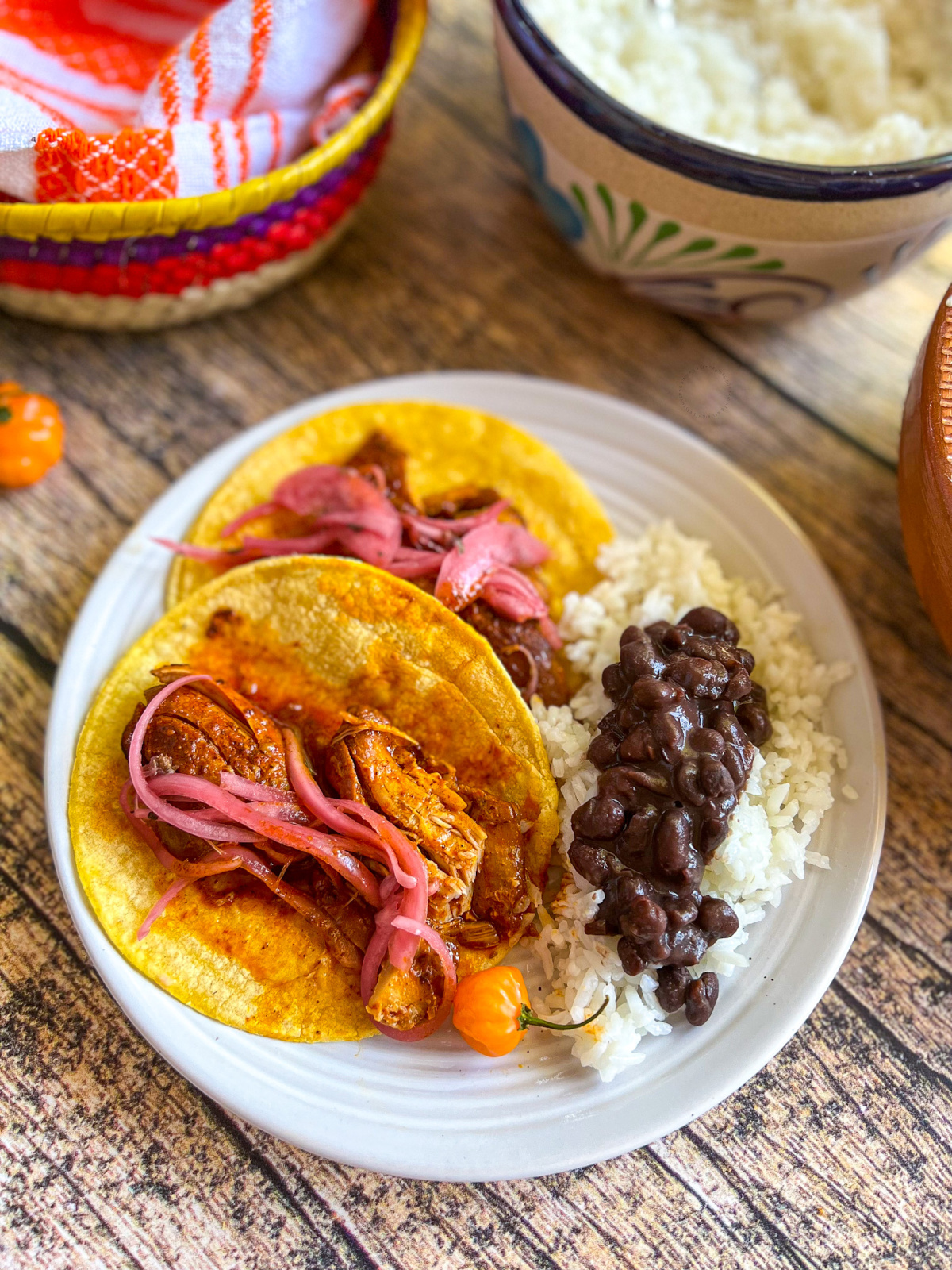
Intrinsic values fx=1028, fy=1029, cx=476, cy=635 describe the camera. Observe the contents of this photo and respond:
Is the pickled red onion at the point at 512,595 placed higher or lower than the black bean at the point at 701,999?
higher

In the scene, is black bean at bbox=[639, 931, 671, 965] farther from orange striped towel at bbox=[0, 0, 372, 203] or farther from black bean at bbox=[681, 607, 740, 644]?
orange striped towel at bbox=[0, 0, 372, 203]

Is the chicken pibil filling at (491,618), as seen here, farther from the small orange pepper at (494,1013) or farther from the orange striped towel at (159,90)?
the orange striped towel at (159,90)

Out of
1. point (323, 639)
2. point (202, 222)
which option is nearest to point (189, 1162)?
point (323, 639)

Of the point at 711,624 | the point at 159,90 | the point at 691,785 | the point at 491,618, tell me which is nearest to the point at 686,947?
the point at 691,785

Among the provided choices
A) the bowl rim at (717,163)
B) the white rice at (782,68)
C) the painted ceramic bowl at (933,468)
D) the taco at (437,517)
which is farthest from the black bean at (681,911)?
the white rice at (782,68)

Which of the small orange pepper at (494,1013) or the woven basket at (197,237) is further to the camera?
the woven basket at (197,237)

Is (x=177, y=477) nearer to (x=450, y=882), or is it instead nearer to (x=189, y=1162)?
(x=450, y=882)

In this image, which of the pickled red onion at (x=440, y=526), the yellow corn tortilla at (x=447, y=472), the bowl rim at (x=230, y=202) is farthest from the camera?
the yellow corn tortilla at (x=447, y=472)
